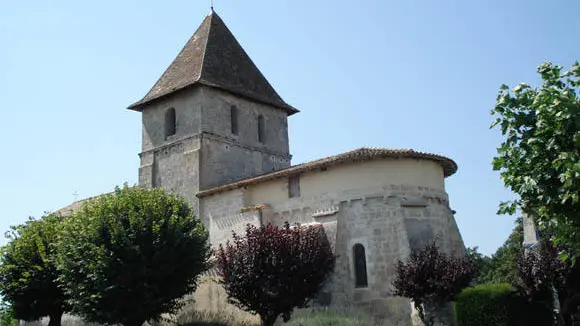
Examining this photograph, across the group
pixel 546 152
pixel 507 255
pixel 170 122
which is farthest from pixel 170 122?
pixel 507 255

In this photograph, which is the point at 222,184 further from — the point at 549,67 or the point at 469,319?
the point at 549,67

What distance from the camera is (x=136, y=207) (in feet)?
64.3

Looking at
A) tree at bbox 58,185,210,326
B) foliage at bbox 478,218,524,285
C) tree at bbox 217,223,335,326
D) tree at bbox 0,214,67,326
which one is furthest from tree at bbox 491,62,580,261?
foliage at bbox 478,218,524,285

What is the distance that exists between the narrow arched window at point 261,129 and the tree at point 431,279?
13237mm

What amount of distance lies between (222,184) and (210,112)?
3350 mm

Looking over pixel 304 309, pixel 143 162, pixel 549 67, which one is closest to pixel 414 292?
pixel 304 309

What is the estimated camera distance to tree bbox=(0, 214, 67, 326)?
2183 cm

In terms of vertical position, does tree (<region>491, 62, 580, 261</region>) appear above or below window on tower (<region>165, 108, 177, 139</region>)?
below

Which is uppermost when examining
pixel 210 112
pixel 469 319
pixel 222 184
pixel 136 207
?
pixel 210 112

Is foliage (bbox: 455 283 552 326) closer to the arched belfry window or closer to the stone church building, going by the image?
the stone church building

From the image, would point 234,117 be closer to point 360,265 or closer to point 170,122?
point 170,122

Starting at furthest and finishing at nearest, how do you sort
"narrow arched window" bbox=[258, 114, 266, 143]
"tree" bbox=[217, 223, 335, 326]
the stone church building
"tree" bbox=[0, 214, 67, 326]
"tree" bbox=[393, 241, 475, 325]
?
"narrow arched window" bbox=[258, 114, 266, 143] < "tree" bbox=[0, 214, 67, 326] < the stone church building < "tree" bbox=[217, 223, 335, 326] < "tree" bbox=[393, 241, 475, 325]

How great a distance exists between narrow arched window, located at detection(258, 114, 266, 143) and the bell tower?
5cm

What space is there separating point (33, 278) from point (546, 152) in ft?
60.8
